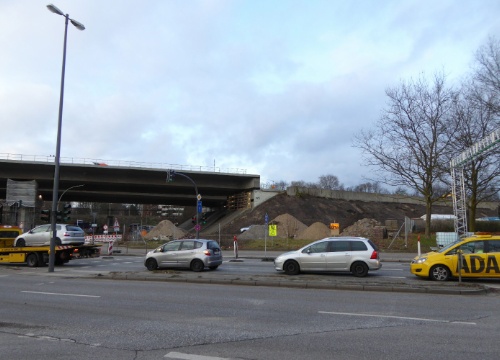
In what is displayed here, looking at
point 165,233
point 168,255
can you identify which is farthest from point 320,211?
point 168,255

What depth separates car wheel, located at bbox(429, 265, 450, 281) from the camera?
576 inches

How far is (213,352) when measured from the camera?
6070 millimetres

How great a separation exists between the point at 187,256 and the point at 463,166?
22.1 meters

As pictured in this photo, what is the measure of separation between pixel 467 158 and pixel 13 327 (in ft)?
93.2

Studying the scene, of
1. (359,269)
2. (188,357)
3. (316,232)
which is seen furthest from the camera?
(316,232)

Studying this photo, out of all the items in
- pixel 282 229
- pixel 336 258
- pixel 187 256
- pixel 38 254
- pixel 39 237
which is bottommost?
pixel 38 254

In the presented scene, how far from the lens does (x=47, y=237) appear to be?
77.9 ft

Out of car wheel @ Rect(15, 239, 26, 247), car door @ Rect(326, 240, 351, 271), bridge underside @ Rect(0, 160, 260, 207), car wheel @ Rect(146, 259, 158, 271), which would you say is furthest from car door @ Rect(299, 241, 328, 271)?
bridge underside @ Rect(0, 160, 260, 207)

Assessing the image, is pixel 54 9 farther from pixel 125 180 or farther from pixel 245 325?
pixel 125 180

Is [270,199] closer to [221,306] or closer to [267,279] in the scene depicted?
[267,279]

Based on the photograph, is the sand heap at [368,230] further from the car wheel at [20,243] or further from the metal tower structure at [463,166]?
the car wheel at [20,243]

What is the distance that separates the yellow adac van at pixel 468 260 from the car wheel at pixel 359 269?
199cm

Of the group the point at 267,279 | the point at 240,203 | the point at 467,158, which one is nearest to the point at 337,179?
the point at 240,203

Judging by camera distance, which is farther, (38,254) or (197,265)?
(38,254)
